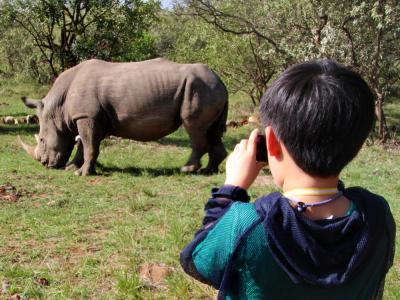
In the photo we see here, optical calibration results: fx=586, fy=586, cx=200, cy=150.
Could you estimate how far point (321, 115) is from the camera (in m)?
1.52

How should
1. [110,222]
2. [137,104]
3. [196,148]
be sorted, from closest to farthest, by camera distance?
[110,222], [137,104], [196,148]

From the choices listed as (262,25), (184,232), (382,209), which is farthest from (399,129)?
(382,209)

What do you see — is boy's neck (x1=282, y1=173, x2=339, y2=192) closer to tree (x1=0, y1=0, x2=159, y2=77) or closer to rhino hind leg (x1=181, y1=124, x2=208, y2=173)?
rhino hind leg (x1=181, y1=124, x2=208, y2=173)

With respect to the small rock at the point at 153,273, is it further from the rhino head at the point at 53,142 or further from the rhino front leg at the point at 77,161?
the rhino head at the point at 53,142

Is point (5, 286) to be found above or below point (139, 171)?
above

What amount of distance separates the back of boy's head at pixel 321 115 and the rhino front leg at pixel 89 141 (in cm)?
743

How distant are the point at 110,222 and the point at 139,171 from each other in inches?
130

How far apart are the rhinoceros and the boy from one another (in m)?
7.17

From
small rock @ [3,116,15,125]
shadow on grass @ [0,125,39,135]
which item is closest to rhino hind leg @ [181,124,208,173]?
shadow on grass @ [0,125,39,135]

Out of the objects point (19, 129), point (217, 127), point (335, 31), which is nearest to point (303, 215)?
point (217, 127)

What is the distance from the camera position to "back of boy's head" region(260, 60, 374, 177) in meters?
1.52

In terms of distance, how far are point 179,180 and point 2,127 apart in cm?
709

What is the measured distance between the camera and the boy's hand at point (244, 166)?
1.67 meters

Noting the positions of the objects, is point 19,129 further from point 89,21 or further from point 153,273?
point 153,273
